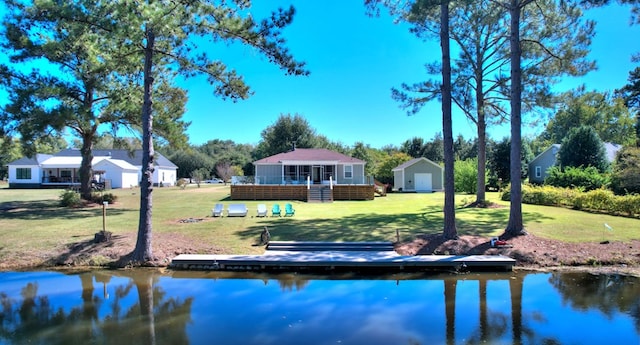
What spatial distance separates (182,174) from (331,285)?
209 feet

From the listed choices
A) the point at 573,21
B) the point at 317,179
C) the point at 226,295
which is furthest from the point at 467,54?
the point at 226,295

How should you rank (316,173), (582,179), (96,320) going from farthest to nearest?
(316,173), (582,179), (96,320)

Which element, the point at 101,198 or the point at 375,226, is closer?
the point at 375,226

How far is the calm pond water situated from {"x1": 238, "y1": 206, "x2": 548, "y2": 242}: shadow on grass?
3.43 meters

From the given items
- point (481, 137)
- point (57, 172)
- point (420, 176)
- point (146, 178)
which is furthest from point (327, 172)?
point (57, 172)

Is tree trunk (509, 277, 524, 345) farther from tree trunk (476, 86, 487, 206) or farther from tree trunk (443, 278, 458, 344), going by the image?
tree trunk (476, 86, 487, 206)

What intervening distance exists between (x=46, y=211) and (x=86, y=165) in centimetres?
387

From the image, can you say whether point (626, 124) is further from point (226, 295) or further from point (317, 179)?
point (226, 295)

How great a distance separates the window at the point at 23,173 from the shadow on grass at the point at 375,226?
41070 millimetres

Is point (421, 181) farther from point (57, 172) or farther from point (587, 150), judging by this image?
point (57, 172)

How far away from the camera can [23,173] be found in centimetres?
4628

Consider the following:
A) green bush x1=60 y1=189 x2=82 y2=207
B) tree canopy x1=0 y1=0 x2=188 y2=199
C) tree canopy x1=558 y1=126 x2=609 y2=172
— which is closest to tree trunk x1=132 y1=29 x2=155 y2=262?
tree canopy x1=0 y1=0 x2=188 y2=199

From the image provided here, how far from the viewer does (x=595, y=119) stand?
56.8m

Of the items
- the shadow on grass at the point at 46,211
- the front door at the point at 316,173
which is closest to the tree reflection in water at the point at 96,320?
the shadow on grass at the point at 46,211
